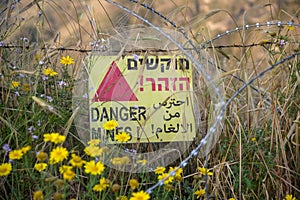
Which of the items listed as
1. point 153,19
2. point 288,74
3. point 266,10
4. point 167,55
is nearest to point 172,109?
point 167,55

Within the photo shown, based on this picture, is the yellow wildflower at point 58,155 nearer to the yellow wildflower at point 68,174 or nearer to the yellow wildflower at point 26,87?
the yellow wildflower at point 68,174

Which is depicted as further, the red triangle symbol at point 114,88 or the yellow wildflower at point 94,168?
the red triangle symbol at point 114,88

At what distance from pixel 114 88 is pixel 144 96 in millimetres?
100

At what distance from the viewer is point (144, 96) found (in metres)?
1.68

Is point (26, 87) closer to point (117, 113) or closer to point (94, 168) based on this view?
point (117, 113)

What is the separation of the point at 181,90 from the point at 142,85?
0.13 metres

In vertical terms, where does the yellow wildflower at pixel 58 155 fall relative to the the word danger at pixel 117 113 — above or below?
below

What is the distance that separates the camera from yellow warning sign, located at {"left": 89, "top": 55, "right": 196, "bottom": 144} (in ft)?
5.38

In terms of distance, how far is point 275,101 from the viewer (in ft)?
5.35

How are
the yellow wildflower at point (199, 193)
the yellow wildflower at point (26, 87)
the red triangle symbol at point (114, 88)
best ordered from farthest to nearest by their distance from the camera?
the red triangle symbol at point (114, 88) < the yellow wildflower at point (26, 87) < the yellow wildflower at point (199, 193)

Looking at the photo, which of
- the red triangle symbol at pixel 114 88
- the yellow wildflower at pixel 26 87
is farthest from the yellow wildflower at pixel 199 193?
the yellow wildflower at pixel 26 87

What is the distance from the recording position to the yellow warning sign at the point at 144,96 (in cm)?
164

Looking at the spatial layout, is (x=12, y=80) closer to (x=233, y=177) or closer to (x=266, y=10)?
(x=233, y=177)

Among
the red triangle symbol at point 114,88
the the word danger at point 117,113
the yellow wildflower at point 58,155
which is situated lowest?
the yellow wildflower at point 58,155
